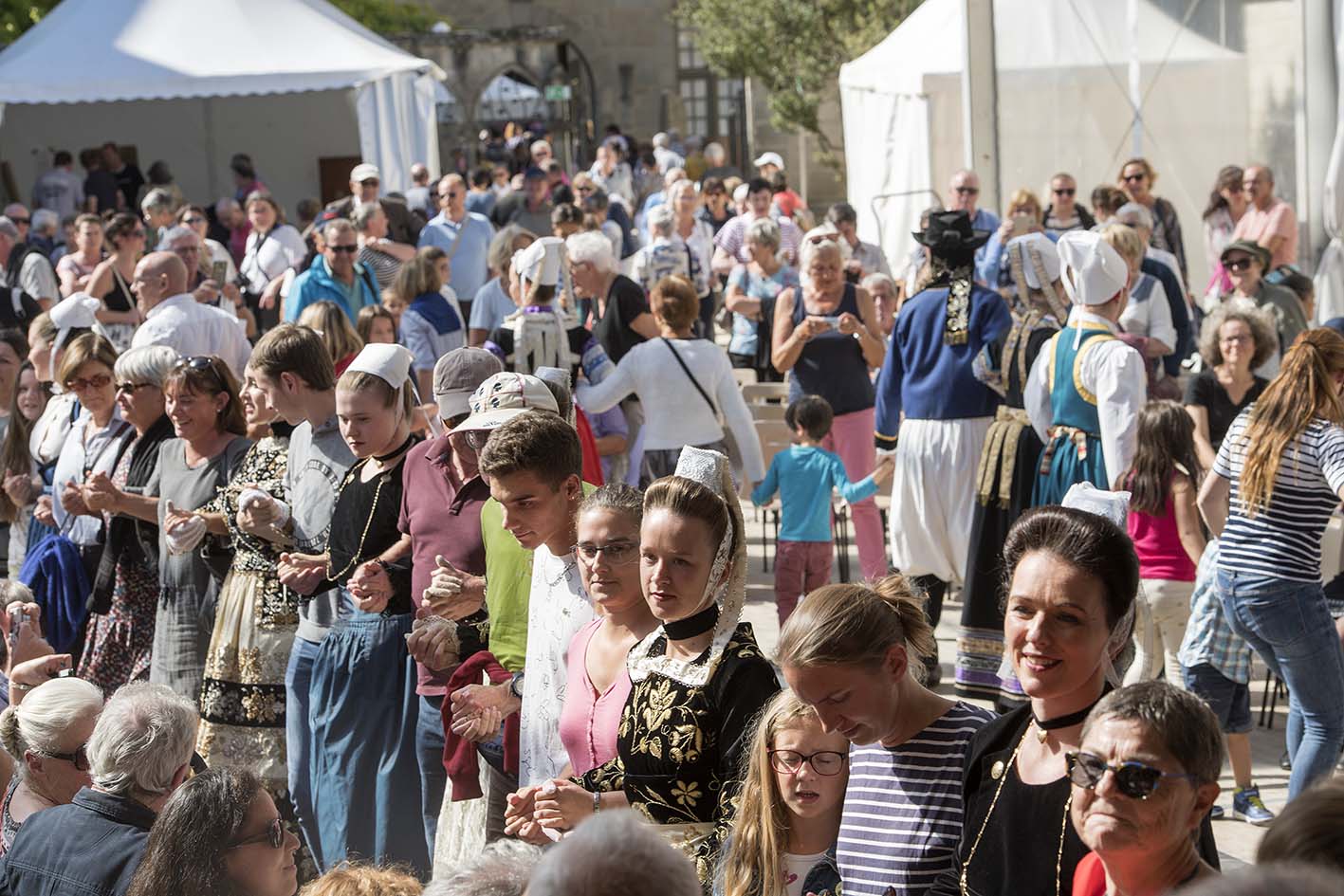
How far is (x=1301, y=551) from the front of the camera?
5438mm

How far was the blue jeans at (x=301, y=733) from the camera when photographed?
530 centimetres

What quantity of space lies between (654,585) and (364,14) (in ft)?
95.5

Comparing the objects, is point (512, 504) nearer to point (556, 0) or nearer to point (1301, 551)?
point (1301, 551)

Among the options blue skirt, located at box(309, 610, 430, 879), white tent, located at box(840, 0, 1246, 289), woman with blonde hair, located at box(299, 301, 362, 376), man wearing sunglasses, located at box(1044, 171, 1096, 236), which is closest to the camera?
blue skirt, located at box(309, 610, 430, 879)

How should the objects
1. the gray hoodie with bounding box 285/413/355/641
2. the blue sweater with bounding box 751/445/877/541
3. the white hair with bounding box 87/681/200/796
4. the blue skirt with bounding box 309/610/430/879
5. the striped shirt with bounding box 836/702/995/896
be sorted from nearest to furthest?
the striped shirt with bounding box 836/702/995/896
the white hair with bounding box 87/681/200/796
the blue skirt with bounding box 309/610/430/879
the gray hoodie with bounding box 285/413/355/641
the blue sweater with bounding box 751/445/877/541

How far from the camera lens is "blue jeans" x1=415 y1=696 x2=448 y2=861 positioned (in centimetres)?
496

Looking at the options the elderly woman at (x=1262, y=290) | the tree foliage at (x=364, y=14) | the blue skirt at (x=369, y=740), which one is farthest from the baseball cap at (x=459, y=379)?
the tree foliage at (x=364, y=14)

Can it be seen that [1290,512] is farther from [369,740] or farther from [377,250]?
[377,250]

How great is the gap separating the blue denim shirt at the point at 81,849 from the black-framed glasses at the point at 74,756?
0.35m

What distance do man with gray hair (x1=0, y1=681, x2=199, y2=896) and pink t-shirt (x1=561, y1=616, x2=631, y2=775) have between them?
0.87 meters

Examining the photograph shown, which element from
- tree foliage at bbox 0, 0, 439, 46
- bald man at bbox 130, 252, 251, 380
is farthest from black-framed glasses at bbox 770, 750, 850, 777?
tree foliage at bbox 0, 0, 439, 46

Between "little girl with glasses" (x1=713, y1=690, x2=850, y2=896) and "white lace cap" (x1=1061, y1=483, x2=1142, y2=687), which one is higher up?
"white lace cap" (x1=1061, y1=483, x2=1142, y2=687)

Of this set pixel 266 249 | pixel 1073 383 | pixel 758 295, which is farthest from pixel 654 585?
pixel 266 249

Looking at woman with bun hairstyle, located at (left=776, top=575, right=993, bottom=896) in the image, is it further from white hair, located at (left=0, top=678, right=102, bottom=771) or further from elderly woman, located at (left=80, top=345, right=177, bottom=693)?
elderly woman, located at (left=80, top=345, right=177, bottom=693)
